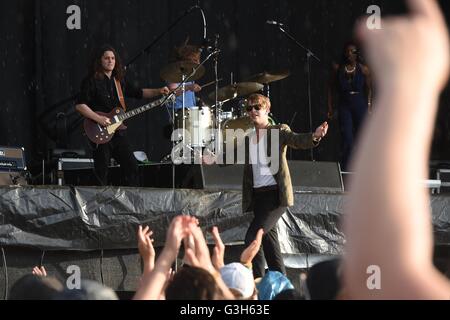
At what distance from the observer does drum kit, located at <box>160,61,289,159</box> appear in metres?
8.49

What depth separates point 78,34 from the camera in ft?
32.0

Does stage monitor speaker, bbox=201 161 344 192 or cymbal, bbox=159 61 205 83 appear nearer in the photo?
stage monitor speaker, bbox=201 161 344 192

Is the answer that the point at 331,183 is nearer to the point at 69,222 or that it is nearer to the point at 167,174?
the point at 167,174

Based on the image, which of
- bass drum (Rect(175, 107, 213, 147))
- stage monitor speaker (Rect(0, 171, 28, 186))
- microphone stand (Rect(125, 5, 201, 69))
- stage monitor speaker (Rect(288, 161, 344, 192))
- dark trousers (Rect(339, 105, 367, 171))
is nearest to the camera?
stage monitor speaker (Rect(288, 161, 344, 192))

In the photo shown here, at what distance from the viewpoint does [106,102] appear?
25.3 feet

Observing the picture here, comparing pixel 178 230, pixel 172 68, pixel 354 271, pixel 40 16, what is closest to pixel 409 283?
pixel 354 271

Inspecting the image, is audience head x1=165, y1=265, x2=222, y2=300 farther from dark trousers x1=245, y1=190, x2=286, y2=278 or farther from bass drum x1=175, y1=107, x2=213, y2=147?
bass drum x1=175, y1=107, x2=213, y2=147

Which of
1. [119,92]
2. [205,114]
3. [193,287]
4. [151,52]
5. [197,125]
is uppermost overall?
[151,52]

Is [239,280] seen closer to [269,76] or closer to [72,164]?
[269,76]

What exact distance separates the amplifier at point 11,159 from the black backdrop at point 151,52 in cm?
118

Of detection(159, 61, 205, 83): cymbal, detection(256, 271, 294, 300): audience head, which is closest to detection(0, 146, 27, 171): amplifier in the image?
detection(159, 61, 205, 83): cymbal

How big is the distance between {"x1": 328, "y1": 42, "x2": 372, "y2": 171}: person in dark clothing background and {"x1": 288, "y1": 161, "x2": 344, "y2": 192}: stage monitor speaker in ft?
5.08

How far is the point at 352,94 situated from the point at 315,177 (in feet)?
6.47

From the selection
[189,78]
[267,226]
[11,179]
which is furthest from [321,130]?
[11,179]
